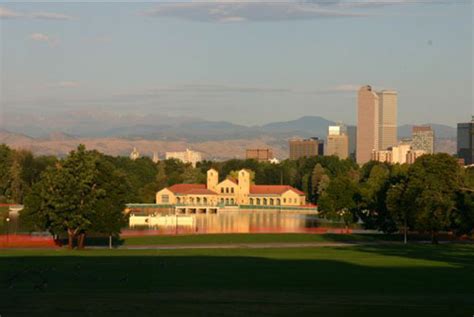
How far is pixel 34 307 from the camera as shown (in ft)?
75.2

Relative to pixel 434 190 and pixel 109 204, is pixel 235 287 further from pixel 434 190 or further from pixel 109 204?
pixel 434 190

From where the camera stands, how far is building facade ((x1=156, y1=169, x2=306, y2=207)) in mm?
167250

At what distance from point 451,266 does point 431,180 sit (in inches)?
1335

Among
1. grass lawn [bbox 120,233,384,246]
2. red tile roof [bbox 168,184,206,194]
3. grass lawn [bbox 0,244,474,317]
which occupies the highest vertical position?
red tile roof [bbox 168,184,206,194]

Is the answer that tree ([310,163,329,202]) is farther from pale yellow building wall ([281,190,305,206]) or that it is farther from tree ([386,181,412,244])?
tree ([386,181,412,244])

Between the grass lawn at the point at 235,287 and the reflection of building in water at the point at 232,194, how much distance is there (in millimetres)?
122096

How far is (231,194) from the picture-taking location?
589 feet

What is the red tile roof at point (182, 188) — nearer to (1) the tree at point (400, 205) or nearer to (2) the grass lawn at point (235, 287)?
(1) the tree at point (400, 205)

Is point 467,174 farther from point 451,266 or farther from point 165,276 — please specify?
point 165,276

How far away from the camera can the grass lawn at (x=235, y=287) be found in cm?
2331

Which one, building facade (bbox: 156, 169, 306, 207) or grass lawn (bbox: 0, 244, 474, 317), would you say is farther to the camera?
building facade (bbox: 156, 169, 306, 207)

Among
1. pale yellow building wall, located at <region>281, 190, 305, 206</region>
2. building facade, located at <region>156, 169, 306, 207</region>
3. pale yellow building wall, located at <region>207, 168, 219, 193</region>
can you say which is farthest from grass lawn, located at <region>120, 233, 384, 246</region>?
pale yellow building wall, located at <region>207, 168, 219, 193</region>


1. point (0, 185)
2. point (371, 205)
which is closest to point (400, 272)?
point (371, 205)

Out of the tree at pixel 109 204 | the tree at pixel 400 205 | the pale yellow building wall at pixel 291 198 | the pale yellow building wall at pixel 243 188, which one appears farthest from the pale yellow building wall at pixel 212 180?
the tree at pixel 109 204
